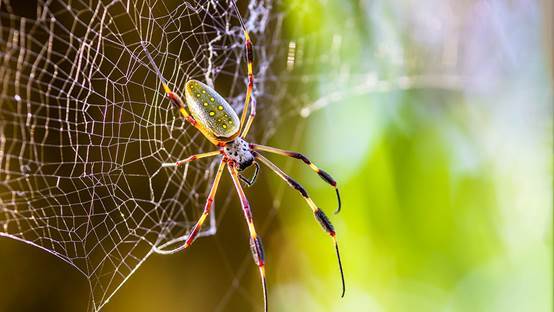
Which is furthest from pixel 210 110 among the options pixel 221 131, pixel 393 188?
pixel 393 188

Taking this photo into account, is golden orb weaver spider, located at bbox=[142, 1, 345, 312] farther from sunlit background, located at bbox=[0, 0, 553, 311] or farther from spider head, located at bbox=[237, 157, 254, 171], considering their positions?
sunlit background, located at bbox=[0, 0, 553, 311]

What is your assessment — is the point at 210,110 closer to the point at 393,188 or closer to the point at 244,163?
the point at 244,163

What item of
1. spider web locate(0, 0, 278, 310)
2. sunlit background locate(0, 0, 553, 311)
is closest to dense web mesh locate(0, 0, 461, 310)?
spider web locate(0, 0, 278, 310)

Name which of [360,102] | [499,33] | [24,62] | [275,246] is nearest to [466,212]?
[360,102]

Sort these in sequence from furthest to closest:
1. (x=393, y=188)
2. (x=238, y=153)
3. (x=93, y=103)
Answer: (x=393, y=188) < (x=238, y=153) < (x=93, y=103)

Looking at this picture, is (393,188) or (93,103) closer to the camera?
(93,103)

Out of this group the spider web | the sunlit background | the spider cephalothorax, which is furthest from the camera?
the sunlit background

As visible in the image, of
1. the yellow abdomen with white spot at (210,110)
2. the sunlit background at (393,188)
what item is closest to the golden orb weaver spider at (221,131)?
the yellow abdomen with white spot at (210,110)
